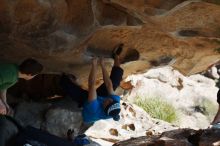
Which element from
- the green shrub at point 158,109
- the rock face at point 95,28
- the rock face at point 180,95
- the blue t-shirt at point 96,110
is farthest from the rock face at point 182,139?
the rock face at point 180,95

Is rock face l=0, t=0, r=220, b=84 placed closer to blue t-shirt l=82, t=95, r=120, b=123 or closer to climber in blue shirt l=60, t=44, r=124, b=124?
climber in blue shirt l=60, t=44, r=124, b=124

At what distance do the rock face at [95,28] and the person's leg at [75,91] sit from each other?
0.30 metres

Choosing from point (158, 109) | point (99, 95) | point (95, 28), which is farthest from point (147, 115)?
point (95, 28)

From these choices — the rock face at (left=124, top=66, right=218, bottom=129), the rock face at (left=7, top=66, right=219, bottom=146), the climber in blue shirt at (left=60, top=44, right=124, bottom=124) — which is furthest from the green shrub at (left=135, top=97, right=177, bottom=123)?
the climber in blue shirt at (left=60, top=44, right=124, bottom=124)

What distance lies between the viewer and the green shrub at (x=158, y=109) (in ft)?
42.3

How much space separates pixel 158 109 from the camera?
13.1 meters

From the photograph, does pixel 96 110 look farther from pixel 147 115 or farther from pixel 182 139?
pixel 147 115

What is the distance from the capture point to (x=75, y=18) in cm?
651

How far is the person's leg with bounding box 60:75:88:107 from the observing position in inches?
274

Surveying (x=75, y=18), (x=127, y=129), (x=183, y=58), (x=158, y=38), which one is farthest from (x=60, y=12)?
(x=127, y=129)

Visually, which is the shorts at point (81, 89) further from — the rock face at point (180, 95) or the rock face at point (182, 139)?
the rock face at point (180, 95)

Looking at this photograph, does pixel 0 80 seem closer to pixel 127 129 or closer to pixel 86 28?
pixel 86 28

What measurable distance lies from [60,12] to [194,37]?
77.9 inches

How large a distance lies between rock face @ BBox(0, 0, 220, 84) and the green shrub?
519cm
